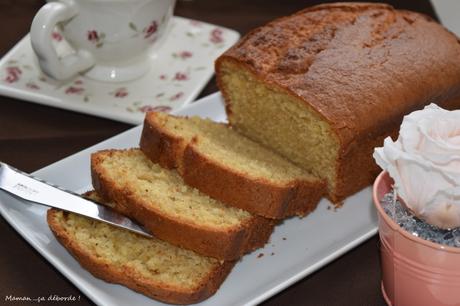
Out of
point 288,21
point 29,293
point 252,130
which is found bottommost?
point 29,293

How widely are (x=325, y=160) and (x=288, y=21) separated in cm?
61

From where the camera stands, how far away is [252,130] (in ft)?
8.71

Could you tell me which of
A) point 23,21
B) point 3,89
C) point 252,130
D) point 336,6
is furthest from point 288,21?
point 23,21

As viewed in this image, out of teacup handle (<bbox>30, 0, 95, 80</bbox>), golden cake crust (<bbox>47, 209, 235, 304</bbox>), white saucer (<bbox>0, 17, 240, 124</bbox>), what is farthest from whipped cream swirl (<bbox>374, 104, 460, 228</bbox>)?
teacup handle (<bbox>30, 0, 95, 80</bbox>)

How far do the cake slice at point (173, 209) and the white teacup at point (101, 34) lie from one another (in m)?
0.66

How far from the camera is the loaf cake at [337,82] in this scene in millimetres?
2285

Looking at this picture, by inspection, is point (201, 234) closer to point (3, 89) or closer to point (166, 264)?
point (166, 264)

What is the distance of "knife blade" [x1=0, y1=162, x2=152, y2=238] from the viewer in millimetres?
2115

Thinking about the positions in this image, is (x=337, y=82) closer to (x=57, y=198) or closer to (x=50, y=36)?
(x=57, y=198)

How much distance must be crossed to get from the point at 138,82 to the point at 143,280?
1.32 m

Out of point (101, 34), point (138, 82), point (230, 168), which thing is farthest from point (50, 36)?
point (230, 168)

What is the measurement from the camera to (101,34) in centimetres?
288

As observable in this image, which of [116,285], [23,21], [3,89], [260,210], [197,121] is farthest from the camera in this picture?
[23,21]

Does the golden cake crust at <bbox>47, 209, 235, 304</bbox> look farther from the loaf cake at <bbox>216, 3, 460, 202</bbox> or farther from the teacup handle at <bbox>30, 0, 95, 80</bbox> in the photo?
the teacup handle at <bbox>30, 0, 95, 80</bbox>
